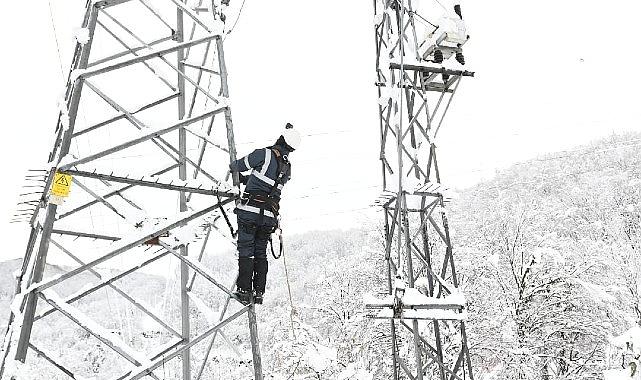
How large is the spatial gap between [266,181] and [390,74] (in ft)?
14.3

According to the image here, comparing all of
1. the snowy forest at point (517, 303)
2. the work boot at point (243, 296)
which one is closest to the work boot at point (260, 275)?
the work boot at point (243, 296)

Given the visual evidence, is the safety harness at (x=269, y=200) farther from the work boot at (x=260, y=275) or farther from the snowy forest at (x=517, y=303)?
the snowy forest at (x=517, y=303)

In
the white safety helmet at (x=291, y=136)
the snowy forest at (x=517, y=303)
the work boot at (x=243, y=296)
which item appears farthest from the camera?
the snowy forest at (x=517, y=303)

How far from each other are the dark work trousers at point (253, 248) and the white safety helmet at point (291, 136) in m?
0.77

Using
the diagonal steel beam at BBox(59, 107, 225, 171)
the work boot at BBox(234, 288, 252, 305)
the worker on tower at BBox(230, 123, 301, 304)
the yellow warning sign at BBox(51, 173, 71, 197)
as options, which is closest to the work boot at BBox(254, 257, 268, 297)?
the worker on tower at BBox(230, 123, 301, 304)

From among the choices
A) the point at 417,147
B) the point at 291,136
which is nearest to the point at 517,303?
the point at 417,147

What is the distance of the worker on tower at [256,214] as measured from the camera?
4.79m

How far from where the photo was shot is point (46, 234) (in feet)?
13.4

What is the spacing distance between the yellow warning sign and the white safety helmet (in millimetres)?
1910

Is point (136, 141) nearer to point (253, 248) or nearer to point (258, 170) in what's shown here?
point (258, 170)

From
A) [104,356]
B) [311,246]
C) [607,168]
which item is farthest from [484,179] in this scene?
[104,356]

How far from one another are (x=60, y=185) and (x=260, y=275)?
1.68m

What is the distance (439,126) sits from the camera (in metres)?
8.65

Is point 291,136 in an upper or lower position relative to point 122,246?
upper
